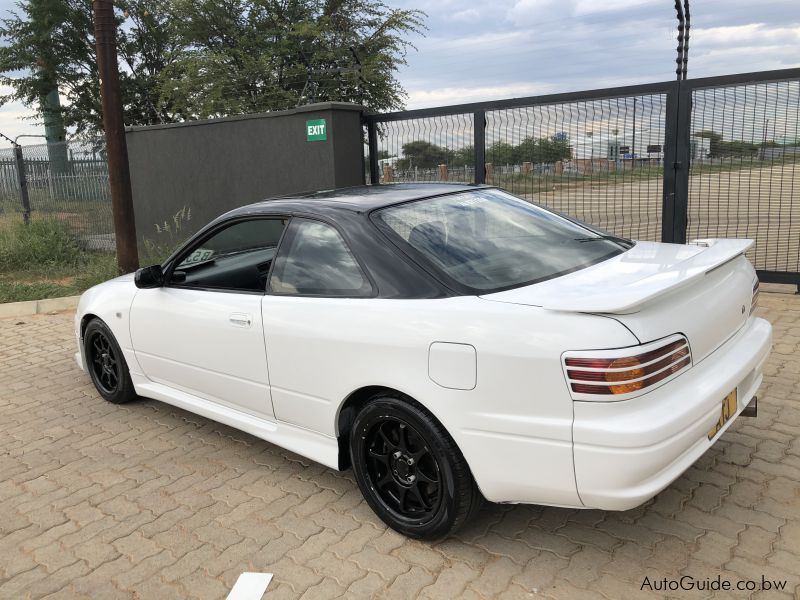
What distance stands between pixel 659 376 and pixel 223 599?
1.91 m

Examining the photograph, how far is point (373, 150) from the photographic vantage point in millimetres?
9227

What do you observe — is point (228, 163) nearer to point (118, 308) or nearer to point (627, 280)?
point (118, 308)

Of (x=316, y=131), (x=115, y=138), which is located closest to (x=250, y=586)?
(x=115, y=138)

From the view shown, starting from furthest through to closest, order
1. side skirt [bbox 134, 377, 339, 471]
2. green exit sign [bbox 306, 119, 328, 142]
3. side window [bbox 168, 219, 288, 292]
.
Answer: green exit sign [bbox 306, 119, 328, 142], side window [bbox 168, 219, 288, 292], side skirt [bbox 134, 377, 339, 471]

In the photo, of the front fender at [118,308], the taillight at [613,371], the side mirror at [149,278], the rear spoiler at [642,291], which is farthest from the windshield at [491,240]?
the front fender at [118,308]

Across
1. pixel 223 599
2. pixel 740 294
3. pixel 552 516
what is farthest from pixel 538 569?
pixel 740 294

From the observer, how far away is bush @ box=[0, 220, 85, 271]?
11203 millimetres

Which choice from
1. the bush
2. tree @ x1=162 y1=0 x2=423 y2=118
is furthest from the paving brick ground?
tree @ x1=162 y1=0 x2=423 y2=118

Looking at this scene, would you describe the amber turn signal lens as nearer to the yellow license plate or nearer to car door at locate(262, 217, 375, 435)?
the yellow license plate

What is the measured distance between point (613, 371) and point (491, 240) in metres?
1.12

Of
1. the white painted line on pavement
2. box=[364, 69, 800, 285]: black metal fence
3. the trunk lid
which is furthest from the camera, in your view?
box=[364, 69, 800, 285]: black metal fence

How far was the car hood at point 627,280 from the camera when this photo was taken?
2.44 metres

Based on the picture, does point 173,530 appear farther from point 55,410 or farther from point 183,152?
point 183,152

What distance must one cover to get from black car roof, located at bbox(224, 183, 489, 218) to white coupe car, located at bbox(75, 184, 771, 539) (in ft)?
0.06
